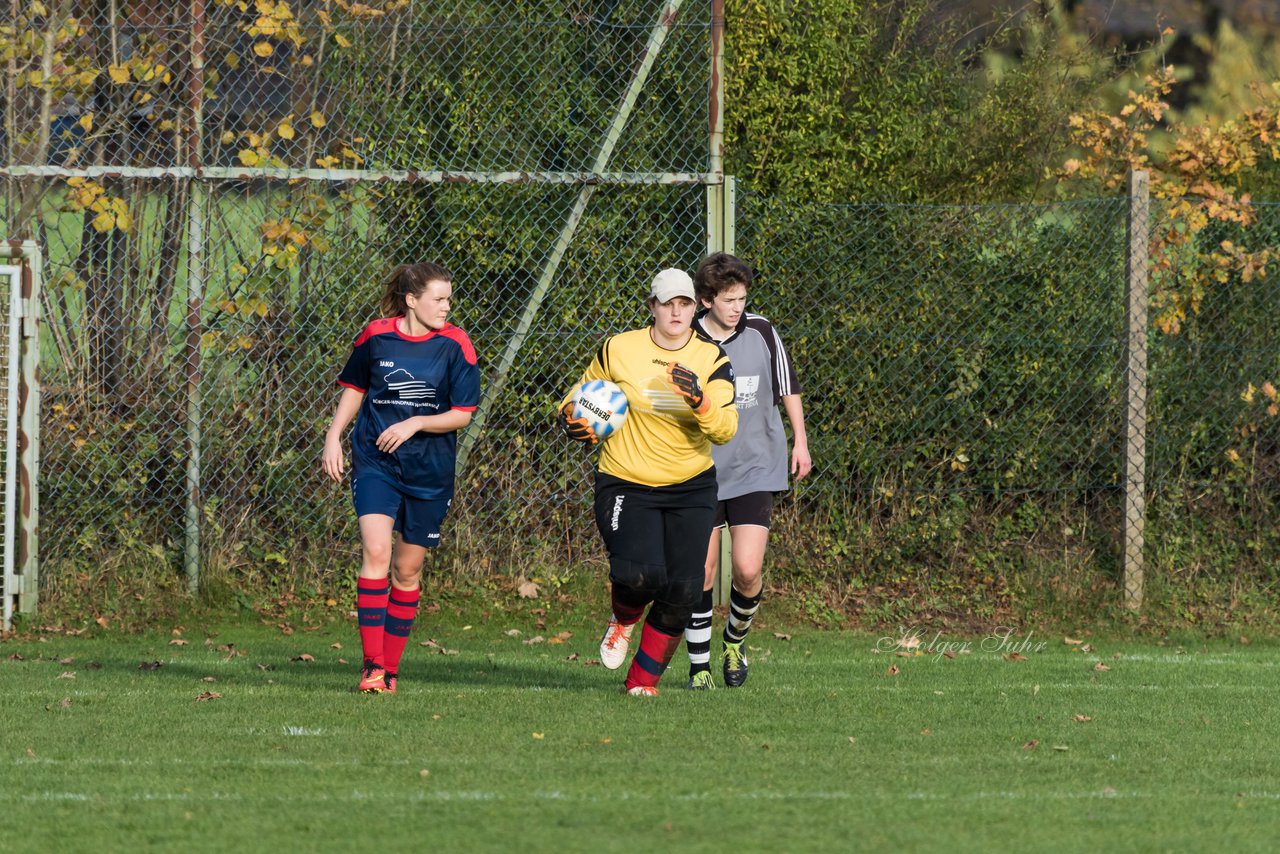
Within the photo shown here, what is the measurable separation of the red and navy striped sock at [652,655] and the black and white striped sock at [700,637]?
0.23 meters

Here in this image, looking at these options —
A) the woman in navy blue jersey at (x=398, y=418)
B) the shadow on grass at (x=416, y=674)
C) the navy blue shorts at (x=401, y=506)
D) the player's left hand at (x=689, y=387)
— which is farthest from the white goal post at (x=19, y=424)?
the player's left hand at (x=689, y=387)

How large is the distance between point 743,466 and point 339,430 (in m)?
1.88

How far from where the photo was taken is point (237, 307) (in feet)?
32.2

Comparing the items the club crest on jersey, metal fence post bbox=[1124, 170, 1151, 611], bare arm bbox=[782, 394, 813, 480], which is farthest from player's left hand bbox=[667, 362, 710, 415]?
metal fence post bbox=[1124, 170, 1151, 611]

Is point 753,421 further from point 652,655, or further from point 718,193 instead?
point 718,193

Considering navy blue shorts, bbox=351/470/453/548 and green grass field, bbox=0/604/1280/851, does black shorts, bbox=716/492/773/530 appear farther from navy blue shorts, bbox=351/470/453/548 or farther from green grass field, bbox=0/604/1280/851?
navy blue shorts, bbox=351/470/453/548

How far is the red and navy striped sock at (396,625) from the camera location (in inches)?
296

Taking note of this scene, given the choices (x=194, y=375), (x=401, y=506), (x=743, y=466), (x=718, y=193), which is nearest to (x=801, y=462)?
(x=743, y=466)

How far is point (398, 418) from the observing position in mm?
7383

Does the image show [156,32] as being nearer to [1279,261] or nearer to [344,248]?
[344,248]

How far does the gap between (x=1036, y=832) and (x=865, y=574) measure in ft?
18.7

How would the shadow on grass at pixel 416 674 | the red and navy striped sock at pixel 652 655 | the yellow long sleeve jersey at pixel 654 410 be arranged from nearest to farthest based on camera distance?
the yellow long sleeve jersey at pixel 654 410
the red and navy striped sock at pixel 652 655
the shadow on grass at pixel 416 674

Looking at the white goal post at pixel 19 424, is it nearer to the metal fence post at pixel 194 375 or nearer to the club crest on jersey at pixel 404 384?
the metal fence post at pixel 194 375

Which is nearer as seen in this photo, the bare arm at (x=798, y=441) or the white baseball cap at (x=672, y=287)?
the white baseball cap at (x=672, y=287)
